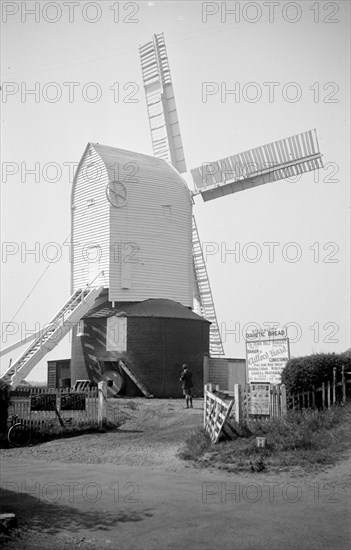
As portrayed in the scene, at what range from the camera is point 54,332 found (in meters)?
35.5

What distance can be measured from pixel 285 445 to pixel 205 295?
2847cm

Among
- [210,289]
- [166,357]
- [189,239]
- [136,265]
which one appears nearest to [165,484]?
[166,357]

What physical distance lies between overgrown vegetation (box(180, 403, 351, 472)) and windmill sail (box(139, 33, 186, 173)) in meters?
28.1

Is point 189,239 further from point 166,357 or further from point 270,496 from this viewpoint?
point 270,496

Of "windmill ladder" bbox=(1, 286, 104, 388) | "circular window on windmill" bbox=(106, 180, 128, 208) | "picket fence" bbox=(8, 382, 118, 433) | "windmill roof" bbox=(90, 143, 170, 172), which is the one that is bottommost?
"picket fence" bbox=(8, 382, 118, 433)

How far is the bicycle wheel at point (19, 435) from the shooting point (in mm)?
20250

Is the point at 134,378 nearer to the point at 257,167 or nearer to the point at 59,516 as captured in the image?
the point at 257,167

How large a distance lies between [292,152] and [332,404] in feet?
74.2

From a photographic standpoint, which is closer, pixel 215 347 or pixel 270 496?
pixel 270 496

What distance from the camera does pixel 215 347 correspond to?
44.3m

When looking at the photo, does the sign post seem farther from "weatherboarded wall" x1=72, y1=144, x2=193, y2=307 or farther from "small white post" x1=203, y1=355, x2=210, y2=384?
"weatherboarded wall" x1=72, y1=144, x2=193, y2=307

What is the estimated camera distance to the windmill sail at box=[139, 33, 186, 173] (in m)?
43.6

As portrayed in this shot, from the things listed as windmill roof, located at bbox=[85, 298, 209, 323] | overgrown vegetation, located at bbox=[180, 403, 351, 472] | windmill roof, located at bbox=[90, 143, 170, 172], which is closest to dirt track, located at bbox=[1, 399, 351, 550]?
overgrown vegetation, located at bbox=[180, 403, 351, 472]

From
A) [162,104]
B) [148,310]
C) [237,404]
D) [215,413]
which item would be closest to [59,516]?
[215,413]
